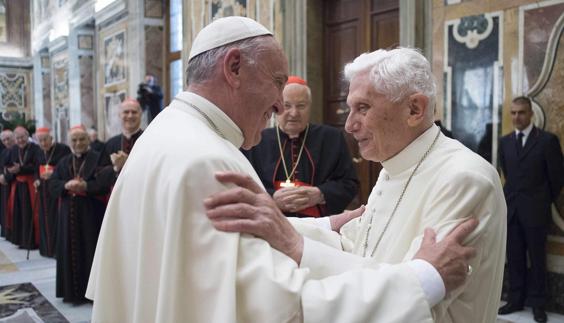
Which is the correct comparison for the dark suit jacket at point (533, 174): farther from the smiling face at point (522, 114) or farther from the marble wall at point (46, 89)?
the marble wall at point (46, 89)

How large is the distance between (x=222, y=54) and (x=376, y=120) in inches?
23.0

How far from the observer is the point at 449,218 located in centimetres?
163

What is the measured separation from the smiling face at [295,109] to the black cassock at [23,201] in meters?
6.69

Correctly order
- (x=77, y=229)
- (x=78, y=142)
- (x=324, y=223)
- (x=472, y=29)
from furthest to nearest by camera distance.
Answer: (x=78, y=142) < (x=77, y=229) < (x=472, y=29) < (x=324, y=223)

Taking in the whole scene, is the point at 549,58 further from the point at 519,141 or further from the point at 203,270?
the point at 203,270

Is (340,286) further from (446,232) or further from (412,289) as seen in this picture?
(446,232)

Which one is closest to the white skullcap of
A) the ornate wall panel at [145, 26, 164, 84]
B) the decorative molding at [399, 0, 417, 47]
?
the decorative molding at [399, 0, 417, 47]

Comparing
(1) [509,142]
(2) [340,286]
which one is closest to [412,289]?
(2) [340,286]

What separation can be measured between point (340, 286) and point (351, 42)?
5671 millimetres

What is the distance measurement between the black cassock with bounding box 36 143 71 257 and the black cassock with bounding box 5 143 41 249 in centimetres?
59

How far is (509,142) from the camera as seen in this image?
4.96 metres

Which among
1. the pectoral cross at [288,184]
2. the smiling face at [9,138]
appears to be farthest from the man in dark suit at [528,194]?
the smiling face at [9,138]

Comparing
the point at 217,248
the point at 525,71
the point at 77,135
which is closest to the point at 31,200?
the point at 77,135

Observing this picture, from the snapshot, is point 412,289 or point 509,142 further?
point 509,142
